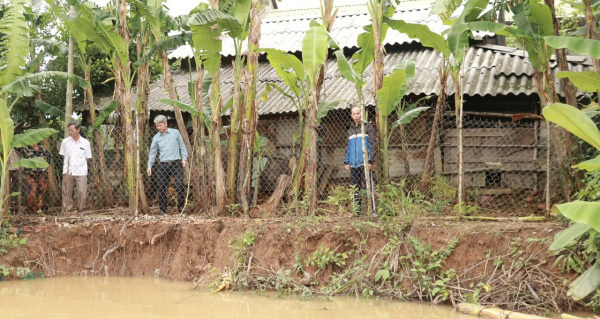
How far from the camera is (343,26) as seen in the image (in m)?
14.0

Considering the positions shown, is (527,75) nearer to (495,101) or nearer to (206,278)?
(495,101)

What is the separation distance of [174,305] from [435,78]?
6.63 metres

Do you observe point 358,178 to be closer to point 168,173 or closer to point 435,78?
point 168,173

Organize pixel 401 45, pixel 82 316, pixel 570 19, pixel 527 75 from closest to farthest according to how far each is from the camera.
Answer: pixel 82 316
pixel 527 75
pixel 401 45
pixel 570 19

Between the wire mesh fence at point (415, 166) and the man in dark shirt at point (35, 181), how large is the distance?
0.27 feet

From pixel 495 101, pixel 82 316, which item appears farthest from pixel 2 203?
pixel 495 101

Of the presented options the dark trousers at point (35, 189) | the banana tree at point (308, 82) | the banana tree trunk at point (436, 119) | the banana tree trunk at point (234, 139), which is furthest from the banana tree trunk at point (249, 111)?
the dark trousers at point (35, 189)

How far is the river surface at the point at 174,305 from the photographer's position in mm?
5738

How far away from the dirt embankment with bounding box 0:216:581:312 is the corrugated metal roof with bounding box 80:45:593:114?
280 cm

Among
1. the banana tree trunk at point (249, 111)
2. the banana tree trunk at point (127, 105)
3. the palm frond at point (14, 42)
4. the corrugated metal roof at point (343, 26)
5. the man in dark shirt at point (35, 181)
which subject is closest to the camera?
the palm frond at point (14, 42)

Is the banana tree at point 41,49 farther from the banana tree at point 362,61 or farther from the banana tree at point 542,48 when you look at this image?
the banana tree at point 542,48

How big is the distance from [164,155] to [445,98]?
442 centimetres

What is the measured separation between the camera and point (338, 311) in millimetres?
5852

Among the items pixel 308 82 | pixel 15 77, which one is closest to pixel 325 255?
pixel 308 82
